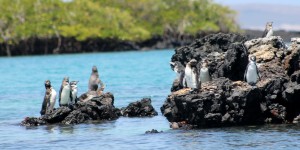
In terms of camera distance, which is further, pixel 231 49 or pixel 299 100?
pixel 231 49

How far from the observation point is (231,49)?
27719 mm

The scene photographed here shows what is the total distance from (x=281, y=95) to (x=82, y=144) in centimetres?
623

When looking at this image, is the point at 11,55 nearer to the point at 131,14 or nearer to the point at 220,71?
the point at 131,14

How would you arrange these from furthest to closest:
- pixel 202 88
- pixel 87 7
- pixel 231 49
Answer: pixel 87 7 < pixel 231 49 < pixel 202 88

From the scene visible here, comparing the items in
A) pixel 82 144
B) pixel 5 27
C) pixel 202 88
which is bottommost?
pixel 82 144

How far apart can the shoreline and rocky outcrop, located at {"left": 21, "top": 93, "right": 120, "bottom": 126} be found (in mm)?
98737

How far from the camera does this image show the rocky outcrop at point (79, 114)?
28391mm

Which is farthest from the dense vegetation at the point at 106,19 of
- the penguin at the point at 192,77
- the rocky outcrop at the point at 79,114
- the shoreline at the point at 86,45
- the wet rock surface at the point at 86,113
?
the penguin at the point at 192,77

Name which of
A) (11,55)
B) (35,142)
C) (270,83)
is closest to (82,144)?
(35,142)

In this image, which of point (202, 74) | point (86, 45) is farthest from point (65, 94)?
point (86, 45)

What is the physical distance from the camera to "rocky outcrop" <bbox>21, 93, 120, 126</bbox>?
28.4 metres

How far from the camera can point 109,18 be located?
5787 inches

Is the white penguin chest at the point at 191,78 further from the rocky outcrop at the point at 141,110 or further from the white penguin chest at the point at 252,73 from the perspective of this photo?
the rocky outcrop at the point at 141,110

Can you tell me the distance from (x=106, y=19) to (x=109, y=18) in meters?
0.59
